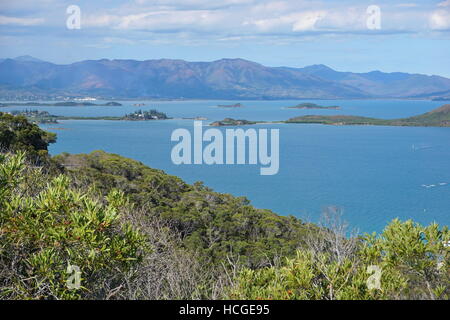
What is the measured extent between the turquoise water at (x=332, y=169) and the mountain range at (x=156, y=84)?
2691 inches

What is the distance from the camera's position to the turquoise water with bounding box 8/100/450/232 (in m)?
34.2

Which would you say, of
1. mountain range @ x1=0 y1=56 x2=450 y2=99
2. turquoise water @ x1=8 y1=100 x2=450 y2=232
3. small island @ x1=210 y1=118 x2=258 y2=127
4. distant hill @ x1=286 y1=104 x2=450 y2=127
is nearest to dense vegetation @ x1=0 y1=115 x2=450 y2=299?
turquoise water @ x1=8 y1=100 x2=450 y2=232

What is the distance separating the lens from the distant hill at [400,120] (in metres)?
85.9

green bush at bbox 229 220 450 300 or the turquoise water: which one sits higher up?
green bush at bbox 229 220 450 300

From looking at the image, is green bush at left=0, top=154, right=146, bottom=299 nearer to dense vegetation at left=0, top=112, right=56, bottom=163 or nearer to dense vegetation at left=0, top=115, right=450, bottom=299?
dense vegetation at left=0, top=115, right=450, bottom=299

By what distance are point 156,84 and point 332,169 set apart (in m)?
149

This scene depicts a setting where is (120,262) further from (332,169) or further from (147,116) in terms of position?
(147,116)

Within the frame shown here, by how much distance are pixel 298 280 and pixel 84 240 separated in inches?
78.5

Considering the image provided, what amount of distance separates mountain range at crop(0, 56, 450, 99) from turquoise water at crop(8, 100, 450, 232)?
224 ft

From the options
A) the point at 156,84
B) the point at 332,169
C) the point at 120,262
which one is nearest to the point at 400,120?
the point at 332,169

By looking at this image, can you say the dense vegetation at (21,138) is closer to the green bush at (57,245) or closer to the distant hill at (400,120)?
the green bush at (57,245)

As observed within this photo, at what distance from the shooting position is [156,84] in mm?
190000

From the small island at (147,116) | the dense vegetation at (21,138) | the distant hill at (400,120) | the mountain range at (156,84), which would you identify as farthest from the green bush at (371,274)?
the mountain range at (156,84)
